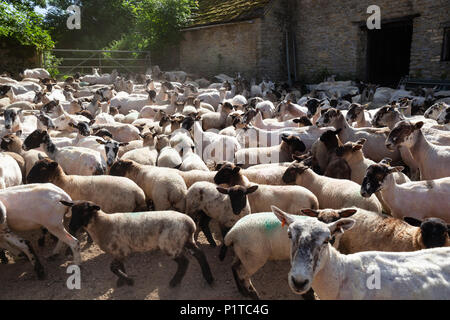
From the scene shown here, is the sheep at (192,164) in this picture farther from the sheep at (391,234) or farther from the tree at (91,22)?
the tree at (91,22)

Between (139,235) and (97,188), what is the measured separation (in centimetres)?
146

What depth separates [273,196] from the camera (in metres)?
5.49

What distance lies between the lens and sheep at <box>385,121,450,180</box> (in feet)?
20.9

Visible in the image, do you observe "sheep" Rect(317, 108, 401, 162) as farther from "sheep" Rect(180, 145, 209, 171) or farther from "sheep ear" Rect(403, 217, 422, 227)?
"sheep ear" Rect(403, 217, 422, 227)

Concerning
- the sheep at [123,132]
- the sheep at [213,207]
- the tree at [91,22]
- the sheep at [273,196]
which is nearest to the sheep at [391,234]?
the sheep at [273,196]

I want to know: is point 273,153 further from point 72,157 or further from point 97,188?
point 72,157

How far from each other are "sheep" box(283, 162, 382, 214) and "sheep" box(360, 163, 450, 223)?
0.25 meters

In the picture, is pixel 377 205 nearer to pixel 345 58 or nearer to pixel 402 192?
pixel 402 192

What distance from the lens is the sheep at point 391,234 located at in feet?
12.8

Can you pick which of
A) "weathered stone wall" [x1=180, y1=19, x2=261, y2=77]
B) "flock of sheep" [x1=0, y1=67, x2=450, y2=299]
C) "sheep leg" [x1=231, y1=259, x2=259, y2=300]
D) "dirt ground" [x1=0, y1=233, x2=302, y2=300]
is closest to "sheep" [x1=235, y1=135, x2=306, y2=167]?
"flock of sheep" [x1=0, y1=67, x2=450, y2=299]

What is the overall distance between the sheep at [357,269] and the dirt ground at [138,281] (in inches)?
52.5

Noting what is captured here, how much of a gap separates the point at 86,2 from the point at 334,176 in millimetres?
40418

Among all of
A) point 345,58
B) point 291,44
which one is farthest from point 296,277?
point 291,44

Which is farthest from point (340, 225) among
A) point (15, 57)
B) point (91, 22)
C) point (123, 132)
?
point (91, 22)
